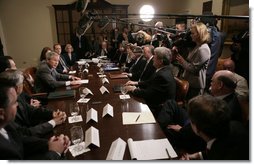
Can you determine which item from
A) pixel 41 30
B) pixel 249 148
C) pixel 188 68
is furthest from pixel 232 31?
pixel 41 30

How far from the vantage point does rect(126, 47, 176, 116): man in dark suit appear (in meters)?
2.00

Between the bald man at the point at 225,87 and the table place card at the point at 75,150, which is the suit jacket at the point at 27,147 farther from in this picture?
the bald man at the point at 225,87

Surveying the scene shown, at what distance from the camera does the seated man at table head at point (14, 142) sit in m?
0.92

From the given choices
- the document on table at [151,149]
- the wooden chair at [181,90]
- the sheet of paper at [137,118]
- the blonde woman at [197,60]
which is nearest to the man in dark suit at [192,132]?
the sheet of paper at [137,118]

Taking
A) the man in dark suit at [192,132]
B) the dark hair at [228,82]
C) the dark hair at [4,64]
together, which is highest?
the dark hair at [4,64]

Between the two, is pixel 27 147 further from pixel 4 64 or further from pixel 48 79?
pixel 48 79

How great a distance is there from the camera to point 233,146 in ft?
3.18

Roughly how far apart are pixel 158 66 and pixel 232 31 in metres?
1.94

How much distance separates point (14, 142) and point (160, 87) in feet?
4.31

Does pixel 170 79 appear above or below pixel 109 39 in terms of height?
below

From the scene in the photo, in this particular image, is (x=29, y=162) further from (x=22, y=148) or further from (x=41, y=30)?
(x=41, y=30)

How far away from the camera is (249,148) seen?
96 cm

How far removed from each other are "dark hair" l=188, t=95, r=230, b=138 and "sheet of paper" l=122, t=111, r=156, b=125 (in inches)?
15.8

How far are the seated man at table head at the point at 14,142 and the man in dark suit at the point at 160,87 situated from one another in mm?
996
